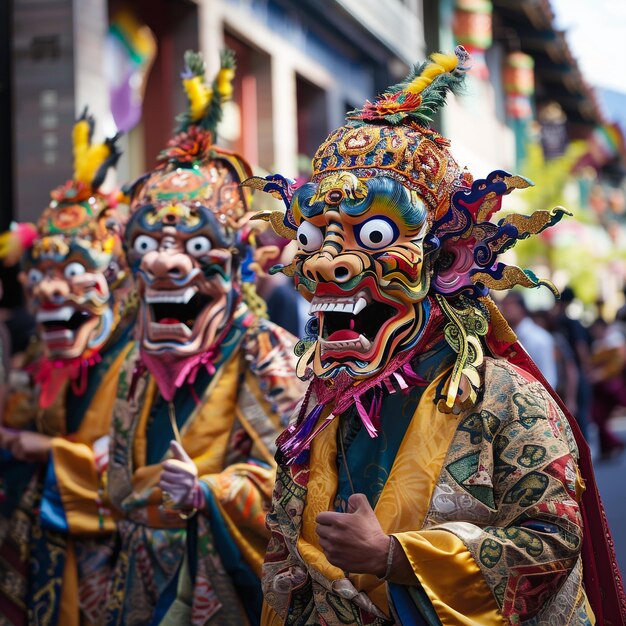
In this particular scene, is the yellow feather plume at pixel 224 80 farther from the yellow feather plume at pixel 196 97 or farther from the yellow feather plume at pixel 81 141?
the yellow feather plume at pixel 81 141

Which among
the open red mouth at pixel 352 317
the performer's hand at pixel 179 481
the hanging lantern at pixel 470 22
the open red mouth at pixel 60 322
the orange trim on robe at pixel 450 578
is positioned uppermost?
the hanging lantern at pixel 470 22

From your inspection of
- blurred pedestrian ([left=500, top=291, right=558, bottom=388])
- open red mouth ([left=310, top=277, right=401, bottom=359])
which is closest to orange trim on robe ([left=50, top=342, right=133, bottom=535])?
open red mouth ([left=310, top=277, right=401, bottom=359])

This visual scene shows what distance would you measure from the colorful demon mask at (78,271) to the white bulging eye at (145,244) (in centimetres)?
51

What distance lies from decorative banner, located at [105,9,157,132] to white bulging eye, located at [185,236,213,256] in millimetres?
5237

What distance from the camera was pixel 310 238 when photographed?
9.57 feet

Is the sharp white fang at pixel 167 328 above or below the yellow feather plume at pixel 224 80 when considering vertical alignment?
below

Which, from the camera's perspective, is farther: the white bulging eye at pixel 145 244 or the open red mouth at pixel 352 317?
the white bulging eye at pixel 145 244

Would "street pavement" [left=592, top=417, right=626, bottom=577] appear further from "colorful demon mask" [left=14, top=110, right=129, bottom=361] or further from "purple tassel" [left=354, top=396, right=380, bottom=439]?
"purple tassel" [left=354, top=396, right=380, bottom=439]

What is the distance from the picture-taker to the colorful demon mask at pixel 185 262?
13.1 feet

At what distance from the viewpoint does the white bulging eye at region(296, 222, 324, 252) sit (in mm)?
2914

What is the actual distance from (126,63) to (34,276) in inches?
203

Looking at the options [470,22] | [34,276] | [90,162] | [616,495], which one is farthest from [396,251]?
[470,22]

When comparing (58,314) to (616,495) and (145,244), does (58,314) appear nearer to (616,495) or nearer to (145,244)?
(145,244)

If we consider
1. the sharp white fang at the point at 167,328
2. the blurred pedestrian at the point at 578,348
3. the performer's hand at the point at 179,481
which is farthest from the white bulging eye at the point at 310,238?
the blurred pedestrian at the point at 578,348
